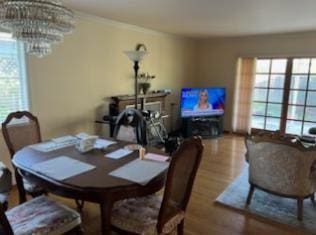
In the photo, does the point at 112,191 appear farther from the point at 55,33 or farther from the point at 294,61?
the point at 294,61

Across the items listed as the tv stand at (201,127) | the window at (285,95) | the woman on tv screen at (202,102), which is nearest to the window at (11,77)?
the tv stand at (201,127)

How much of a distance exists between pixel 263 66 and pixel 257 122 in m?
1.28

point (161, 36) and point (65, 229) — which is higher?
point (161, 36)

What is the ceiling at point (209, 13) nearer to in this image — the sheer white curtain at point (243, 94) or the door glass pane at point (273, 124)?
the sheer white curtain at point (243, 94)

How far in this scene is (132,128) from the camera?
2.85 meters

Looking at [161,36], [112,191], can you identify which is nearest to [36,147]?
[112,191]

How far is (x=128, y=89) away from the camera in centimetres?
461

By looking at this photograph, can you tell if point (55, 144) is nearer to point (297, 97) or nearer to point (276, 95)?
point (276, 95)

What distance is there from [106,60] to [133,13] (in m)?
0.92

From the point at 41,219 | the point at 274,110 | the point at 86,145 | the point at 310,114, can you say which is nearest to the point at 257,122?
the point at 274,110

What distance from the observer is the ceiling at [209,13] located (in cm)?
299

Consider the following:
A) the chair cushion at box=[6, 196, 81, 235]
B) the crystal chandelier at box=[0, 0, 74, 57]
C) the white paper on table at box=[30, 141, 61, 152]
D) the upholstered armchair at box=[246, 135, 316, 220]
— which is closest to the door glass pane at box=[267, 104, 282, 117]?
the upholstered armchair at box=[246, 135, 316, 220]

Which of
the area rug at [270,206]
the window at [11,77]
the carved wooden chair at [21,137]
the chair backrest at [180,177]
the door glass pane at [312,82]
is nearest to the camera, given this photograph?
the chair backrest at [180,177]

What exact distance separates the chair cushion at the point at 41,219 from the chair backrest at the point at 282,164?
192 centimetres
